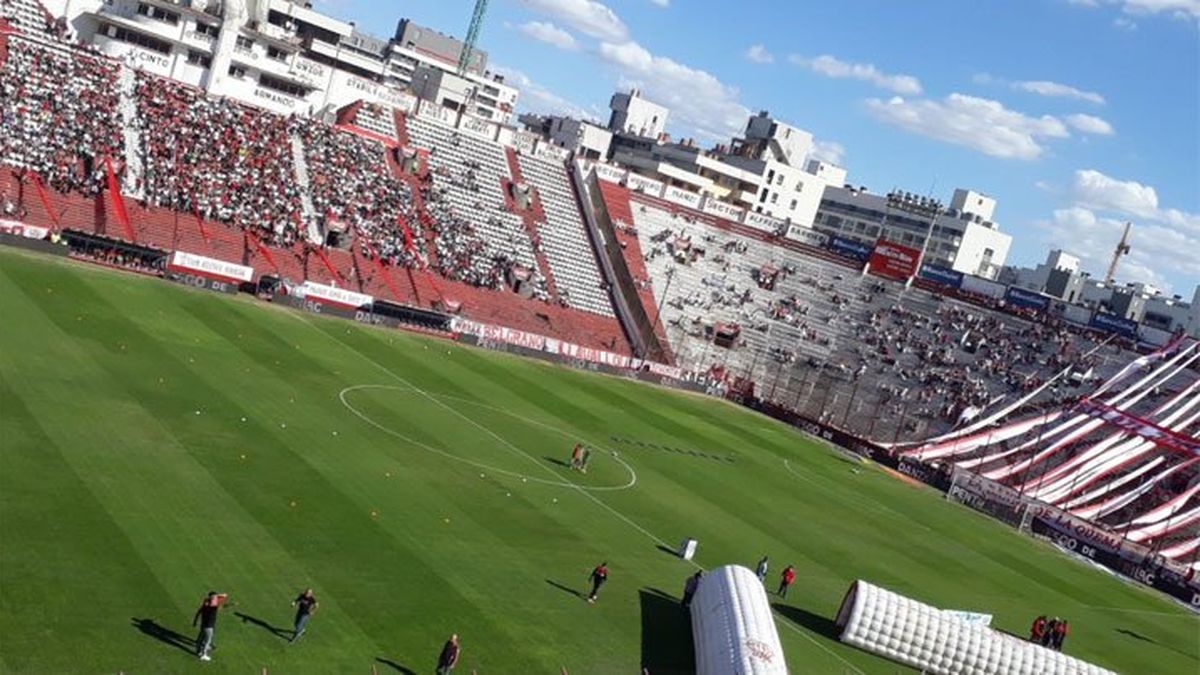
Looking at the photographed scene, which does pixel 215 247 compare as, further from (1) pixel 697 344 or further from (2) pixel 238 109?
(1) pixel 697 344

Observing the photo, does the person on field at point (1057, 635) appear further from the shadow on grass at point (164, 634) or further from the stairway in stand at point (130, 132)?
the stairway in stand at point (130, 132)

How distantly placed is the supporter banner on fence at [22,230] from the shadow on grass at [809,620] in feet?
142

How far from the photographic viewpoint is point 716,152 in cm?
17300

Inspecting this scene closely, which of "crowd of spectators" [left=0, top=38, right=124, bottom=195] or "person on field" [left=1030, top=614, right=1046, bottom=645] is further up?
"crowd of spectators" [left=0, top=38, right=124, bottom=195]

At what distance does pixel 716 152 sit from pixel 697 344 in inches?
3131

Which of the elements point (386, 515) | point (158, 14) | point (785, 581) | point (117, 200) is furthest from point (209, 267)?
point (785, 581)

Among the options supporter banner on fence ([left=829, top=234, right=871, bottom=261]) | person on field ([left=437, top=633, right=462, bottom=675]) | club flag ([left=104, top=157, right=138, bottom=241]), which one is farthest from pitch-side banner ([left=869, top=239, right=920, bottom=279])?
person on field ([left=437, top=633, right=462, bottom=675])

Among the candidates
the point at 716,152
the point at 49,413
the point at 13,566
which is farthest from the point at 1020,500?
the point at 716,152

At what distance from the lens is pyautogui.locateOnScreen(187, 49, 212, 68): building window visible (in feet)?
287

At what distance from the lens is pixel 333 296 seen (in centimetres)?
7275

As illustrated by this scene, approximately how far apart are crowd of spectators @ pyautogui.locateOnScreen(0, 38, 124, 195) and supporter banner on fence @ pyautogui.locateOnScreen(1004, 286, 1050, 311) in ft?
244

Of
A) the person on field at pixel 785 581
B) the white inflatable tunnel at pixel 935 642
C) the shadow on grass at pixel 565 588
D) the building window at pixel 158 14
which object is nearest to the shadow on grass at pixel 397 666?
the shadow on grass at pixel 565 588

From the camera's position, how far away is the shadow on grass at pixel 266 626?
2781 centimetres

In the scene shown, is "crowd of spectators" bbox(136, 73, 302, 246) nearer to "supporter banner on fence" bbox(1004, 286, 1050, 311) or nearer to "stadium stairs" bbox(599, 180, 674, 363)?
"stadium stairs" bbox(599, 180, 674, 363)
